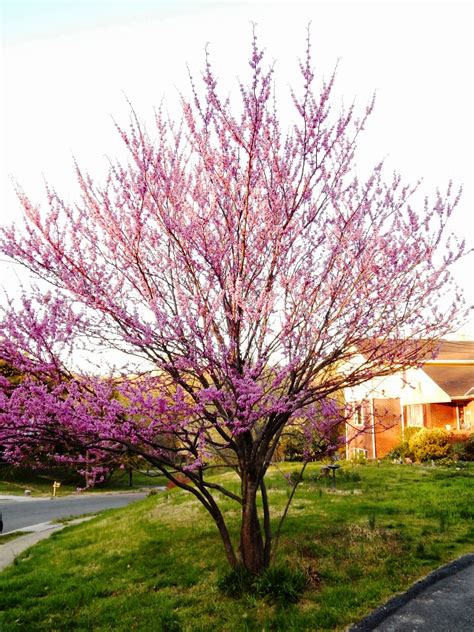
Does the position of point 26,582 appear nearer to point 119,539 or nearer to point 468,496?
point 119,539

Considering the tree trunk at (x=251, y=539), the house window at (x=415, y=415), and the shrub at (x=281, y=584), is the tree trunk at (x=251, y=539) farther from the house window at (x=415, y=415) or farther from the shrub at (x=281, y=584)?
the house window at (x=415, y=415)

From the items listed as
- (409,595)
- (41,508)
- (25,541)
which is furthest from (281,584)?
(41,508)

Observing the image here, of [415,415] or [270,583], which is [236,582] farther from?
[415,415]

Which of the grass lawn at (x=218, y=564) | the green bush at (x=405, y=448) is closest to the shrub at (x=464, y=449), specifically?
the green bush at (x=405, y=448)

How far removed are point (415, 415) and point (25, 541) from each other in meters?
19.1

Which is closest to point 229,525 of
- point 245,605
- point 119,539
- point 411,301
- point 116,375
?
point 119,539

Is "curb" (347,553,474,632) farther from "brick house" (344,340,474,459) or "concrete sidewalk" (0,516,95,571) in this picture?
"brick house" (344,340,474,459)

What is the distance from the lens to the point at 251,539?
710 centimetres

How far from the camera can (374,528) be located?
9.25m

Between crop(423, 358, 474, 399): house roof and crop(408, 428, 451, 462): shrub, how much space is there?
3588 mm

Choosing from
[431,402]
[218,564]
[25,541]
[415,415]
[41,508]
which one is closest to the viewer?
[218,564]

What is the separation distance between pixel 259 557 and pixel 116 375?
10.5ft

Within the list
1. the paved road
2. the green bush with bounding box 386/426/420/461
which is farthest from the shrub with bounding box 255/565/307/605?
the green bush with bounding box 386/426/420/461

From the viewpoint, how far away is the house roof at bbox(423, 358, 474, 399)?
23594 mm
